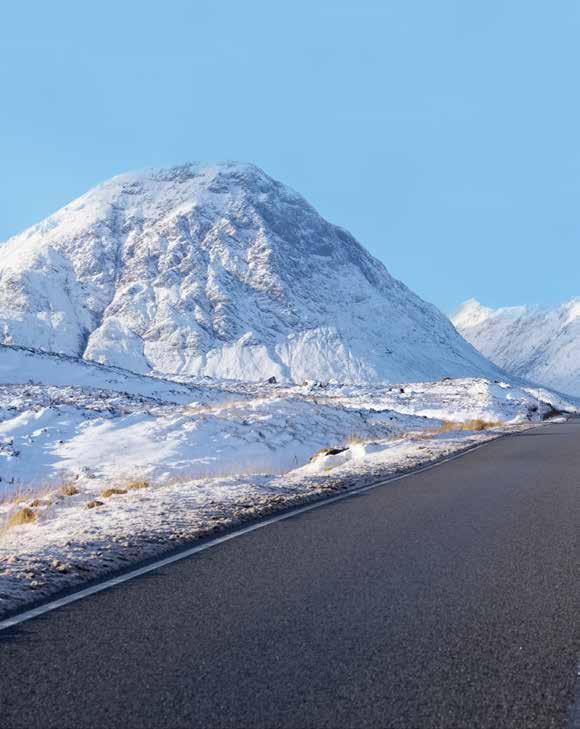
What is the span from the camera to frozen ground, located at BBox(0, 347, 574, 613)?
774cm

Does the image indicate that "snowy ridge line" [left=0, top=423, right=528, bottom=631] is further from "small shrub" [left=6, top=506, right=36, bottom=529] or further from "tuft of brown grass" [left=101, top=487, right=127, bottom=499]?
"tuft of brown grass" [left=101, top=487, right=127, bottom=499]

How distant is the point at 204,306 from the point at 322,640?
163 meters

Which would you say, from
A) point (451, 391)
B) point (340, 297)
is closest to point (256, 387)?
point (451, 391)

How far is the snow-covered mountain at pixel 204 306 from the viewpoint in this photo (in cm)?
14912

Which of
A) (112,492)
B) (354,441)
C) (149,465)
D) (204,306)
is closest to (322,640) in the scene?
(112,492)

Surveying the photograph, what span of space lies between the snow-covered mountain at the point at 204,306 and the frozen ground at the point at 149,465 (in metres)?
99.9

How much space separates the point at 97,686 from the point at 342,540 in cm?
450

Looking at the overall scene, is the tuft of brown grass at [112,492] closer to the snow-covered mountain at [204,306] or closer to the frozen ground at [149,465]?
the frozen ground at [149,465]

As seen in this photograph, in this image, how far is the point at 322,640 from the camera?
15.1 feet

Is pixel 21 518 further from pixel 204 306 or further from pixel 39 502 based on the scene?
pixel 204 306

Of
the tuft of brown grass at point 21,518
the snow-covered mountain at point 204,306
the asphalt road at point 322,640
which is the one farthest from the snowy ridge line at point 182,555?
the snow-covered mountain at point 204,306

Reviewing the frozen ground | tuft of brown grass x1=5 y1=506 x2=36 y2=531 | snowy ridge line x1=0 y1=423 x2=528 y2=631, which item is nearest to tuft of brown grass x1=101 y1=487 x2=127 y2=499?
the frozen ground

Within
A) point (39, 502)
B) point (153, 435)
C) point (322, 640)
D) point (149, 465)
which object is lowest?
point (322, 640)

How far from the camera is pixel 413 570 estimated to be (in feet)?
21.5
